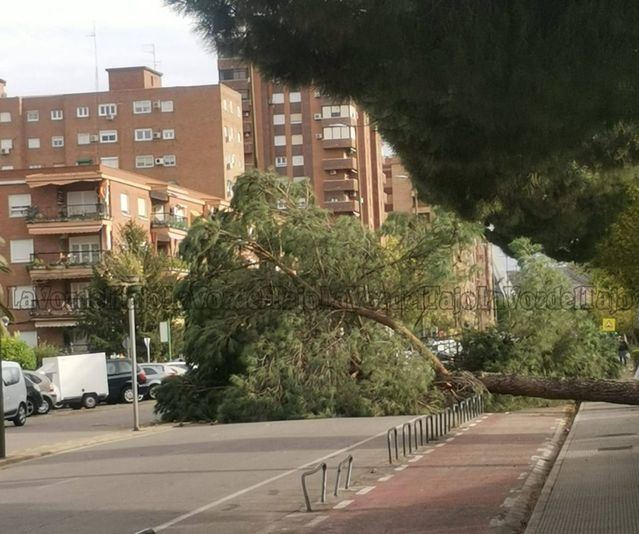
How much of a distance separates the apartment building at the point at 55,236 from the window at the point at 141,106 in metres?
26.7

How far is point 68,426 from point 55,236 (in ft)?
97.7

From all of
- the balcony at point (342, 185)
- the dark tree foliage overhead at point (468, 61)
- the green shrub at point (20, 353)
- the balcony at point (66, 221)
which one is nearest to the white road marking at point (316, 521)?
the dark tree foliage overhead at point (468, 61)

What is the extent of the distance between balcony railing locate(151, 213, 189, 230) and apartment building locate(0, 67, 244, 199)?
17.0 metres

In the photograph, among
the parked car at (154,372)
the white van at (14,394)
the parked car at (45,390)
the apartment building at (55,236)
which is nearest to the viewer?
the white van at (14,394)

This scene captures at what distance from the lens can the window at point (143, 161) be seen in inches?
3477

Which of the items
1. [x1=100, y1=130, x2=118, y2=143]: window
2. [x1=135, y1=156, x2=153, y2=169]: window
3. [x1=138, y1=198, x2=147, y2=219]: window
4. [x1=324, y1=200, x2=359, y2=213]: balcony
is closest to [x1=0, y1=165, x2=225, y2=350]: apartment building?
[x1=138, y1=198, x2=147, y2=219]: window

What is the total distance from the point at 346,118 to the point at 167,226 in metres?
37.9

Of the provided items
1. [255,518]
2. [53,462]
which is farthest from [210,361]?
[255,518]

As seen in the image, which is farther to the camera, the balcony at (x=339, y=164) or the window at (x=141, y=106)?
the balcony at (x=339, y=164)

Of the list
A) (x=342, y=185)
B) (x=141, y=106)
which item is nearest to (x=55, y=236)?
(x=141, y=106)

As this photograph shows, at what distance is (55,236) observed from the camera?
6119cm

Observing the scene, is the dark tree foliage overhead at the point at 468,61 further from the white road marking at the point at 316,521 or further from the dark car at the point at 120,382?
the dark car at the point at 120,382

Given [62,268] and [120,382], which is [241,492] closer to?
[120,382]

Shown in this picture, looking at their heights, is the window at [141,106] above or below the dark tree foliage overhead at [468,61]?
above
